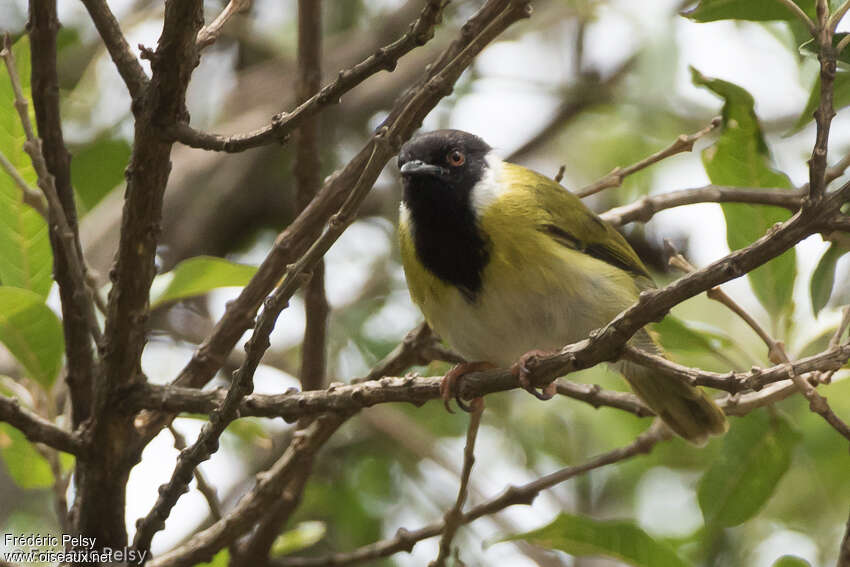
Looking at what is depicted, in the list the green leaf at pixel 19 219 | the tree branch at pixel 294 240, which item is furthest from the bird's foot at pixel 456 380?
the green leaf at pixel 19 219

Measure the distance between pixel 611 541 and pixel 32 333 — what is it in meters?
1.84

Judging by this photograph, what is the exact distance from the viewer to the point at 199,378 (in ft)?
10.1

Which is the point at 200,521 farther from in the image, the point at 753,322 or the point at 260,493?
the point at 753,322

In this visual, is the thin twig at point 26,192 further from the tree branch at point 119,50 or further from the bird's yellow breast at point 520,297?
the bird's yellow breast at point 520,297

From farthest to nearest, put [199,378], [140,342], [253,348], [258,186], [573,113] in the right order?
[573,113] → [258,186] → [199,378] → [140,342] → [253,348]

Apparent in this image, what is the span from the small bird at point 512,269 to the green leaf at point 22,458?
1.35 m

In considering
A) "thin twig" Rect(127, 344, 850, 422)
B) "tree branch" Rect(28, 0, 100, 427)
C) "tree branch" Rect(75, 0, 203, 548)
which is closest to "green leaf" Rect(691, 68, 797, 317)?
"thin twig" Rect(127, 344, 850, 422)

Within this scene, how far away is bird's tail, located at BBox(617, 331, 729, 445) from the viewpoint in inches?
144

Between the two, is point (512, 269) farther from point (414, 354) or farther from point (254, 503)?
point (254, 503)

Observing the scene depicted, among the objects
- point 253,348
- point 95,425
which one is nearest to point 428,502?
point 95,425

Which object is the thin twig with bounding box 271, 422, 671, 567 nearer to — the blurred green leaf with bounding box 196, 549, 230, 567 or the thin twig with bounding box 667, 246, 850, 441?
the blurred green leaf with bounding box 196, 549, 230, 567

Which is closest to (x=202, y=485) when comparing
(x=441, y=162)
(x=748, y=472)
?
(x=441, y=162)

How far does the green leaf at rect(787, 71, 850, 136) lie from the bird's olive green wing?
0.94 m

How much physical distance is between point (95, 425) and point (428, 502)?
3029mm
